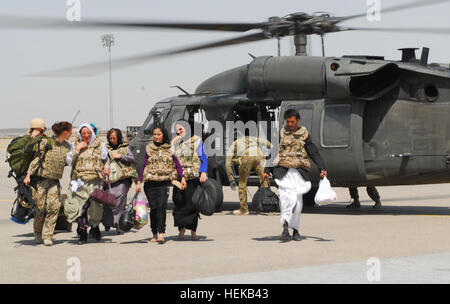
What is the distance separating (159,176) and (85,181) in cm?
105

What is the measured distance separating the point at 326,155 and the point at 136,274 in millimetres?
6950

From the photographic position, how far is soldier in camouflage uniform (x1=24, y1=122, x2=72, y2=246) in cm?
967

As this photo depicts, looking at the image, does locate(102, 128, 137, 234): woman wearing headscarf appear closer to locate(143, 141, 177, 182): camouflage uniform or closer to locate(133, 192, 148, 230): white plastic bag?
locate(133, 192, 148, 230): white plastic bag

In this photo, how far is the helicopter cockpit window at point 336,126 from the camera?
13.3 meters

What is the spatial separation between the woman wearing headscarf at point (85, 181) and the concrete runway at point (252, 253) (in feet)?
1.20

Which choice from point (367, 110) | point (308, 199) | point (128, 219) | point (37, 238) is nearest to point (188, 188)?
point (128, 219)

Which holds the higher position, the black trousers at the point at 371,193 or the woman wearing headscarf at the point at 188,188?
the woman wearing headscarf at the point at 188,188

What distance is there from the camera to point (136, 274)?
7285 mm

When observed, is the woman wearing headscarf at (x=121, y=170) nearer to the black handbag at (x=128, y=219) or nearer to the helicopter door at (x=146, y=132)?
the black handbag at (x=128, y=219)

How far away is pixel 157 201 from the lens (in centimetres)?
990
